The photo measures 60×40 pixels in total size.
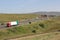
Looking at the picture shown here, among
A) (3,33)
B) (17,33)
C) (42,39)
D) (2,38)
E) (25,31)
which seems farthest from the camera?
(25,31)

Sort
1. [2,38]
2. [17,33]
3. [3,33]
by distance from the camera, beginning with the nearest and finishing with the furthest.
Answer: [2,38]
[3,33]
[17,33]

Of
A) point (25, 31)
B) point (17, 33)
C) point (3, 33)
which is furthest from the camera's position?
point (25, 31)

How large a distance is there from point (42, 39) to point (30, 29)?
21.3 m

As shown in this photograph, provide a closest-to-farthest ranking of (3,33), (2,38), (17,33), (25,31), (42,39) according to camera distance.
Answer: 1. (42,39)
2. (2,38)
3. (3,33)
4. (17,33)
5. (25,31)

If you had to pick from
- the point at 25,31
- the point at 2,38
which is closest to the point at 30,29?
the point at 25,31

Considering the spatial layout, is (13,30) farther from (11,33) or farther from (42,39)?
(42,39)

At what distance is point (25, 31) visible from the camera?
66188 millimetres

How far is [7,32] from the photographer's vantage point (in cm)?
5878

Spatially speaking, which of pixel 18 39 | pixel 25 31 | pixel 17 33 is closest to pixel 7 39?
pixel 18 39

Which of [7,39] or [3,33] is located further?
[3,33]

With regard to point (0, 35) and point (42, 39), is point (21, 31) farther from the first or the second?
point (42, 39)

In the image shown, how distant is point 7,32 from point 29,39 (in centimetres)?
1124

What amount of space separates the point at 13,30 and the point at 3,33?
5741 mm

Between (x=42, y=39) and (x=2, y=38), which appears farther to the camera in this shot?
(x=2, y=38)
